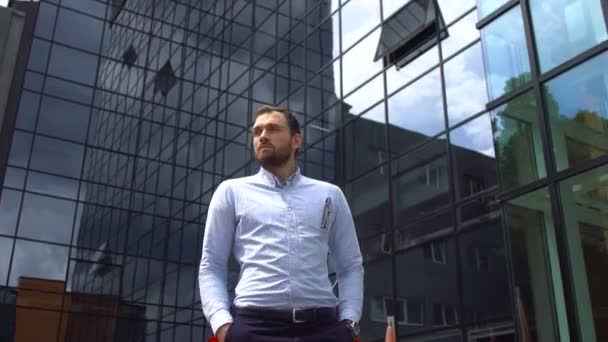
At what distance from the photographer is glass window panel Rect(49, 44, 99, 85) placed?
79.5ft

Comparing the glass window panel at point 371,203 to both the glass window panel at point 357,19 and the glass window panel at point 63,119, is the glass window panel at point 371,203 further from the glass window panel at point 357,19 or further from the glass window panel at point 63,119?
the glass window panel at point 63,119

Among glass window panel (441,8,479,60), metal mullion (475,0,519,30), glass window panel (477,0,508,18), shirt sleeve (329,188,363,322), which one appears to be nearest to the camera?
shirt sleeve (329,188,363,322)

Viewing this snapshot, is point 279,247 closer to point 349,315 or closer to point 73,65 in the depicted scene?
point 349,315

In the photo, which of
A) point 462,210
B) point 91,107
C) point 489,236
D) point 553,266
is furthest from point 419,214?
point 91,107

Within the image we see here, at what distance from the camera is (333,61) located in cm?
1856

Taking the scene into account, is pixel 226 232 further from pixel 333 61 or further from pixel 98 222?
pixel 98 222

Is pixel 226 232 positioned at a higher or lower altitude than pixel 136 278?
lower

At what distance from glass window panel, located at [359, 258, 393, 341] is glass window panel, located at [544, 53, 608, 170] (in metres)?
6.22

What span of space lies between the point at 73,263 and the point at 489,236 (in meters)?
15.7

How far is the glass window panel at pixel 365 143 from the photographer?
15534 mm

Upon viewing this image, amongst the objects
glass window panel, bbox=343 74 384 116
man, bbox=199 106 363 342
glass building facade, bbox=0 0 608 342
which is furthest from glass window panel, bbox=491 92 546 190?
man, bbox=199 106 363 342

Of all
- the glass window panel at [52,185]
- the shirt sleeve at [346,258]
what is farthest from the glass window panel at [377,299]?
the glass window panel at [52,185]

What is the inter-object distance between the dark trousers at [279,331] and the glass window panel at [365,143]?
13.1 meters

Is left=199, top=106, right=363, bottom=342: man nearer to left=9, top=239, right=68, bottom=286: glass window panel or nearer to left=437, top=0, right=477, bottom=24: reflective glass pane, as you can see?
left=437, top=0, right=477, bottom=24: reflective glass pane
